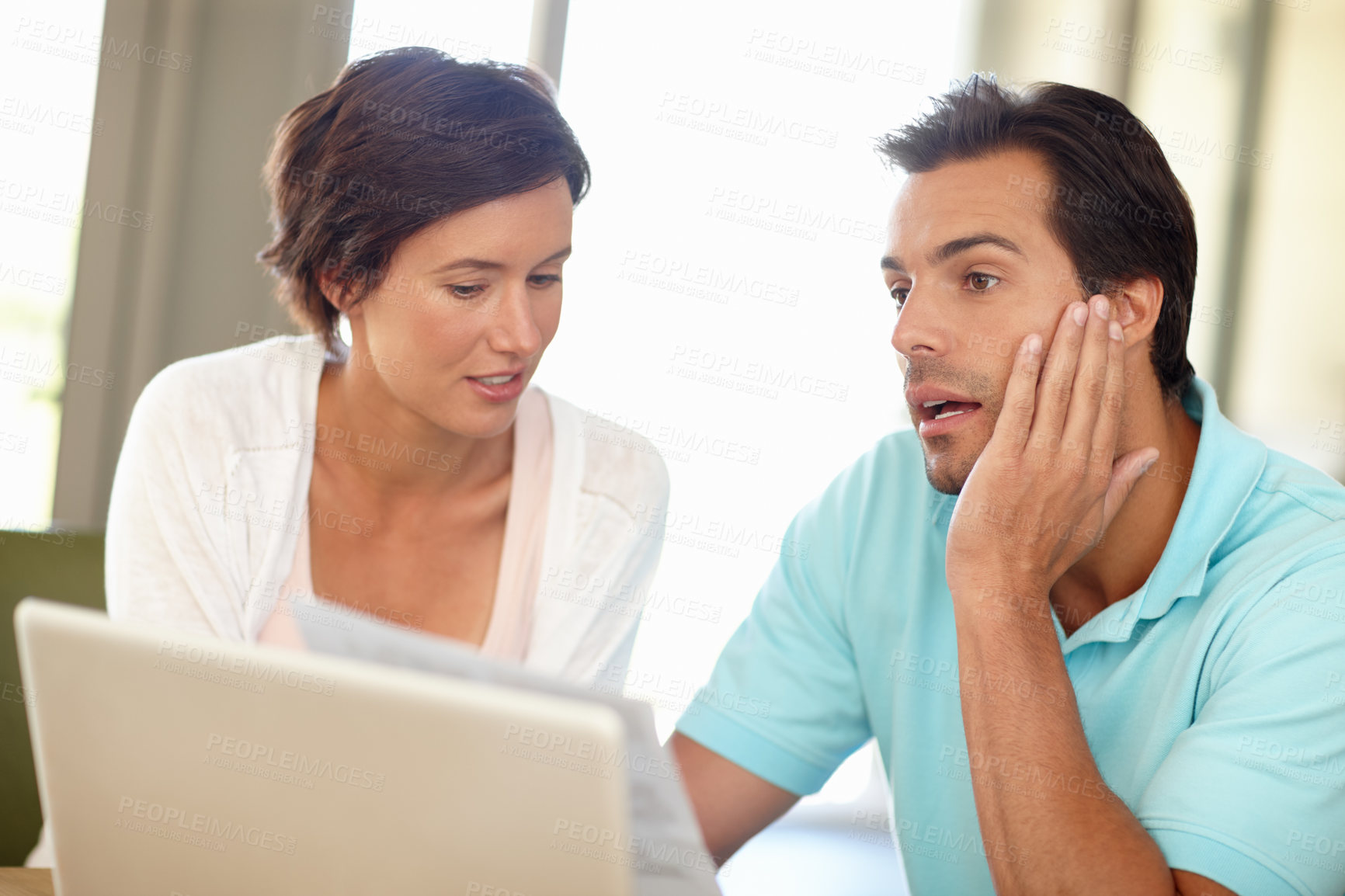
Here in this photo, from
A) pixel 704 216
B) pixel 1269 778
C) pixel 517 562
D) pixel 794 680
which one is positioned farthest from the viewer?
pixel 704 216

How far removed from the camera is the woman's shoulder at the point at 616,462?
175 centimetres

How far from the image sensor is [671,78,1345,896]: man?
0.95 meters

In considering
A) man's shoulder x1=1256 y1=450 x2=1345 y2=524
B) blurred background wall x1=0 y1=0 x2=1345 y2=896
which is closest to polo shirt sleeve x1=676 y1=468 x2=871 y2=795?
man's shoulder x1=1256 y1=450 x2=1345 y2=524

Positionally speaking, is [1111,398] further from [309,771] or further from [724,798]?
[309,771]

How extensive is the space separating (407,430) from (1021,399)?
39.2 inches

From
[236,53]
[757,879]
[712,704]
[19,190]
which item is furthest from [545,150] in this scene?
[757,879]

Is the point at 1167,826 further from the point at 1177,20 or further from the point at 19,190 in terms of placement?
the point at 1177,20

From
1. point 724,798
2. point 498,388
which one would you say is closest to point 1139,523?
point 724,798

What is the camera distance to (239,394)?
→ 1674 millimetres

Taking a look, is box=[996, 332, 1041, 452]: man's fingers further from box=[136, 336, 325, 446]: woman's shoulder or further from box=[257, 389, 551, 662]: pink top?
box=[136, 336, 325, 446]: woman's shoulder

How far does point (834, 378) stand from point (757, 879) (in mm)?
1422

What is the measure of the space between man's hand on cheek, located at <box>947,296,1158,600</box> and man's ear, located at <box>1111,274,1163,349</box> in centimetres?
8

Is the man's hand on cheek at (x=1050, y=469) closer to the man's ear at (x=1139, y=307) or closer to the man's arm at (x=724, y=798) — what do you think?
the man's ear at (x=1139, y=307)

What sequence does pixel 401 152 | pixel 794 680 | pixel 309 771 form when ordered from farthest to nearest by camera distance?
pixel 401 152
pixel 794 680
pixel 309 771
